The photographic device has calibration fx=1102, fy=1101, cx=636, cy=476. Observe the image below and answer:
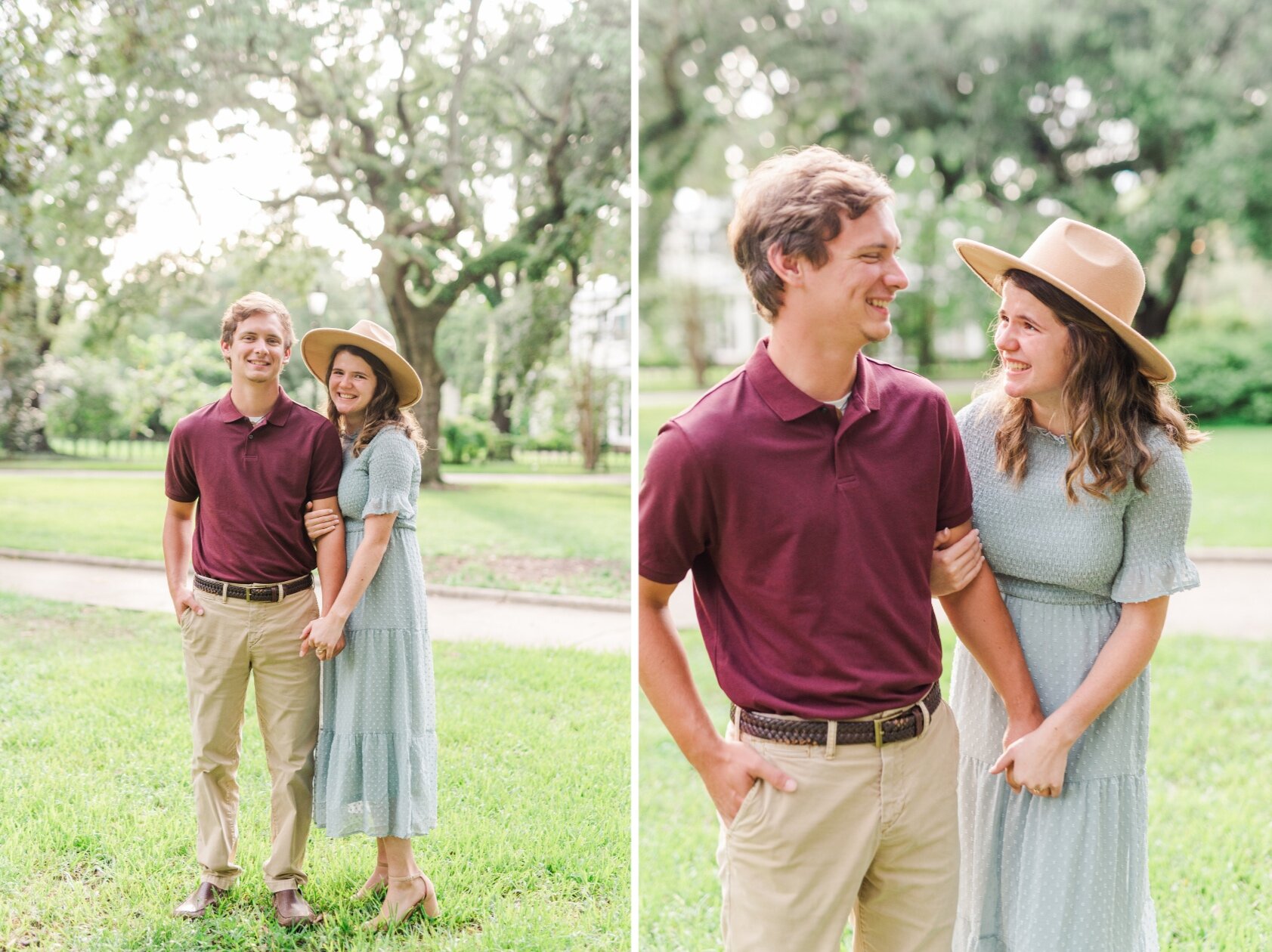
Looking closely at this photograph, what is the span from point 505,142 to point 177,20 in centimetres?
169

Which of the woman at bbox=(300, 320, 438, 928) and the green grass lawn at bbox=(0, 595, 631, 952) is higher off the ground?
the woman at bbox=(300, 320, 438, 928)

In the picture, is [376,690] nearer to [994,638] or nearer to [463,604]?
[994,638]

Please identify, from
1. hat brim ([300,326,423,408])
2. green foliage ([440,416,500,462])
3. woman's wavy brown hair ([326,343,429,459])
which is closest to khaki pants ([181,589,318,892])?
woman's wavy brown hair ([326,343,429,459])

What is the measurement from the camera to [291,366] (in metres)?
4.07

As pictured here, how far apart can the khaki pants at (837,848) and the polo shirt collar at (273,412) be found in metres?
1.44

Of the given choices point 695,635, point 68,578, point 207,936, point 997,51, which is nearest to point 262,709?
point 207,936

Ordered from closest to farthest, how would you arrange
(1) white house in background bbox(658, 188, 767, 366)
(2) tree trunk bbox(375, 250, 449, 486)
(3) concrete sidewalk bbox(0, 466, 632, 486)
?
(3) concrete sidewalk bbox(0, 466, 632, 486) → (2) tree trunk bbox(375, 250, 449, 486) → (1) white house in background bbox(658, 188, 767, 366)

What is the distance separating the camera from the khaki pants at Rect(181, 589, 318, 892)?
2.65m

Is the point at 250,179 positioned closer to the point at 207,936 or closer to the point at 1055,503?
the point at 207,936

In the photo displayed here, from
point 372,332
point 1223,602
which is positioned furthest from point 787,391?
point 1223,602

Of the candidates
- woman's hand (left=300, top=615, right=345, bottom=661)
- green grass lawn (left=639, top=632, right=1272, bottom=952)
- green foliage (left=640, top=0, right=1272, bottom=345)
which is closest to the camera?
woman's hand (left=300, top=615, right=345, bottom=661)

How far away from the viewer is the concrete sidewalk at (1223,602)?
232 inches

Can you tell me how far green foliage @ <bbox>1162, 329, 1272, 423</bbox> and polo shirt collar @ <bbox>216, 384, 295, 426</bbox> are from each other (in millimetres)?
12067

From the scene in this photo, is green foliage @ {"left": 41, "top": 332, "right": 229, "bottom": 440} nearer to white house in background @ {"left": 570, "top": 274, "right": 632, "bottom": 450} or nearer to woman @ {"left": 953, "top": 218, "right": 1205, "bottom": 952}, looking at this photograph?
white house in background @ {"left": 570, "top": 274, "right": 632, "bottom": 450}
